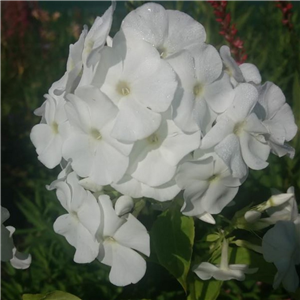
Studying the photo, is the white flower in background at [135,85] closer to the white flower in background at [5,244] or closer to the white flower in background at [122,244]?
the white flower in background at [122,244]

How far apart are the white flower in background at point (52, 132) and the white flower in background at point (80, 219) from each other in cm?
4

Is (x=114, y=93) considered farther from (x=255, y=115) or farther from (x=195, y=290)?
(x=195, y=290)

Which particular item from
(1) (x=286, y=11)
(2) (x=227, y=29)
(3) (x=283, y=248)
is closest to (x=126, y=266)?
(3) (x=283, y=248)

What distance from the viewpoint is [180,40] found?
2.39ft

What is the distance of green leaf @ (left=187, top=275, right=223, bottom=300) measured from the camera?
0.93 m

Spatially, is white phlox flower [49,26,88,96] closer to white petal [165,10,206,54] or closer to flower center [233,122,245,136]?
white petal [165,10,206,54]

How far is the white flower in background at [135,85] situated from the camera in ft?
2.20

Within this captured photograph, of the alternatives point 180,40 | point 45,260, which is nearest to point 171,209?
point 180,40

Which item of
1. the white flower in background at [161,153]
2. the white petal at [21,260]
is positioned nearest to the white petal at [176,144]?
the white flower in background at [161,153]

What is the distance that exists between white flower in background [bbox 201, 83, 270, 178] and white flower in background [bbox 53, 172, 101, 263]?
187 millimetres

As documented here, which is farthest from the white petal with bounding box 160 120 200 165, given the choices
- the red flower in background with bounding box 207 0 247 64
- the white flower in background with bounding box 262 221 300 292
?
the red flower in background with bounding box 207 0 247 64

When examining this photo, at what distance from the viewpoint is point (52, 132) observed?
81 cm

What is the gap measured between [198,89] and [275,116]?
0.14 meters

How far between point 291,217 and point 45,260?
2.23 ft
